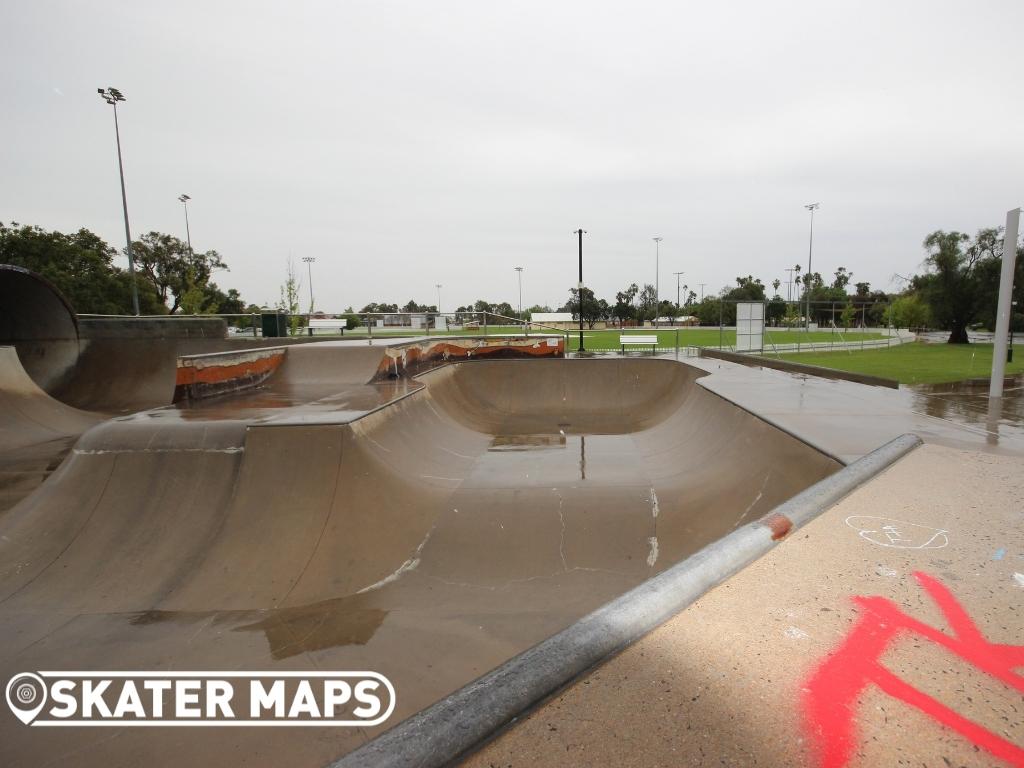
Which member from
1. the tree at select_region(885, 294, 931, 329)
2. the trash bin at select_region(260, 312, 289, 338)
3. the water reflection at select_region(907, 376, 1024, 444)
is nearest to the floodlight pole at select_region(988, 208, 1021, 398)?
the water reflection at select_region(907, 376, 1024, 444)

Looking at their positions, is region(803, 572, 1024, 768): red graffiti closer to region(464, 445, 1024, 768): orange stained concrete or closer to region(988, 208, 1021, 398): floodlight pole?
region(464, 445, 1024, 768): orange stained concrete

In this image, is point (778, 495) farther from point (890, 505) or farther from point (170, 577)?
point (170, 577)

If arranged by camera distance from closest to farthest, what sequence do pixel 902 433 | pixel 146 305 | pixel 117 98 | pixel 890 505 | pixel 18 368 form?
1. pixel 890 505
2. pixel 902 433
3. pixel 18 368
4. pixel 117 98
5. pixel 146 305

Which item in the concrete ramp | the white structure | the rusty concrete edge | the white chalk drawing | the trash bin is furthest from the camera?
the trash bin

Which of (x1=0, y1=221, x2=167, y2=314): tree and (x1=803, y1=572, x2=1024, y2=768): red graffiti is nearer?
(x1=803, y1=572, x2=1024, y2=768): red graffiti

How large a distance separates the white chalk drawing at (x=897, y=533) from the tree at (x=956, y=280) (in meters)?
35.7

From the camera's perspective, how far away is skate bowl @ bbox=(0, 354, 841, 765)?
4.02 meters

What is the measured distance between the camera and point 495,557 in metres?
5.75

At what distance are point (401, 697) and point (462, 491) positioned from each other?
3811mm

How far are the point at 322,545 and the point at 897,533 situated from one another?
201 inches

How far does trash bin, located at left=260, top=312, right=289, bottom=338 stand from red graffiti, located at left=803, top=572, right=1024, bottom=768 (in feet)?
72.6

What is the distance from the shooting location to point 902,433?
580 cm

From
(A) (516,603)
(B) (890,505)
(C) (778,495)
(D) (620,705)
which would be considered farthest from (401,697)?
(C) (778,495)

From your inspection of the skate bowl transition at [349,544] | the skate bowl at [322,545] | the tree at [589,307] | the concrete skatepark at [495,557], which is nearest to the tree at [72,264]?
the concrete skatepark at [495,557]
